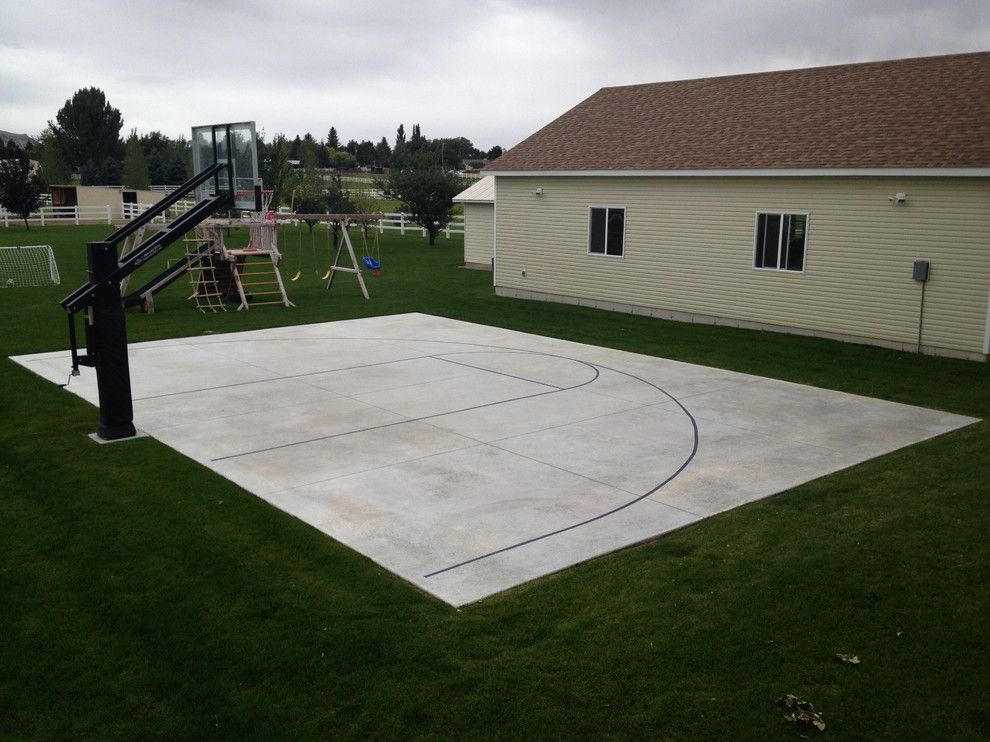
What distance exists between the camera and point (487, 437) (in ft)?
32.4

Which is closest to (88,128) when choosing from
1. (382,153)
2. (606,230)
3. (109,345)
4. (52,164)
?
(52,164)

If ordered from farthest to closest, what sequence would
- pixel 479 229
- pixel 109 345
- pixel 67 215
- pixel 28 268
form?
pixel 67 215 < pixel 479 229 < pixel 28 268 < pixel 109 345

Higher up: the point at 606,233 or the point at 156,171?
the point at 156,171

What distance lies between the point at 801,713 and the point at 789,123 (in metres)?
14.8

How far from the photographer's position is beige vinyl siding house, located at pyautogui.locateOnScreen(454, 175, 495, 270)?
29.0 meters

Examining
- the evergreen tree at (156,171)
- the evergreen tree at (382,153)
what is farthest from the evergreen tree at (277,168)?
the evergreen tree at (382,153)

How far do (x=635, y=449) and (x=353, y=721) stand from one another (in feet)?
17.6

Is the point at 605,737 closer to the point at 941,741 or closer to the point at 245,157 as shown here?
the point at 941,741

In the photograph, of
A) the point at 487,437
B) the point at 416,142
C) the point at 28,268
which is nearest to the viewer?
the point at 487,437

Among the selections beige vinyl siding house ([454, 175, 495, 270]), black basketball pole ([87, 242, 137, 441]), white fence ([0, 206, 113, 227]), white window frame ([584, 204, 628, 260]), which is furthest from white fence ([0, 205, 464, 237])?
black basketball pole ([87, 242, 137, 441])

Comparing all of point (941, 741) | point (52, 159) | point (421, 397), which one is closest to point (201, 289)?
point (421, 397)

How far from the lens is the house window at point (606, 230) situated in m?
19.4

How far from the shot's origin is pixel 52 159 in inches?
2805

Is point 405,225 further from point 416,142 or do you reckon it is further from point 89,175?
point 416,142
